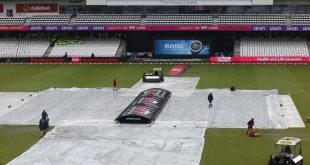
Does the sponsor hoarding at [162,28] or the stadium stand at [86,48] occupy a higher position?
the sponsor hoarding at [162,28]

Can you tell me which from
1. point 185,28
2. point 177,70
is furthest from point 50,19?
point 177,70

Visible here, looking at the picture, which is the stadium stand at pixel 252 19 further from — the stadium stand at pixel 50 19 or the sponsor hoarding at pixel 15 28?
the sponsor hoarding at pixel 15 28

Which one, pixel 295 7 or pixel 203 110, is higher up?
pixel 295 7

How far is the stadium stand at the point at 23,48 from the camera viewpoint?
85.1 meters

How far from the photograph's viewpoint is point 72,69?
74.6 meters

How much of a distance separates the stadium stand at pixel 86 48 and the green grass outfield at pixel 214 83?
5.96 meters

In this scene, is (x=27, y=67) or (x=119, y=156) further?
(x=27, y=67)

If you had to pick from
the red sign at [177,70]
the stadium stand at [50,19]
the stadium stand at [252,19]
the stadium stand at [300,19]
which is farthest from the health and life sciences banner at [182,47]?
the stadium stand at [50,19]

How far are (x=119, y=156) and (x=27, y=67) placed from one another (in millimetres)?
46191

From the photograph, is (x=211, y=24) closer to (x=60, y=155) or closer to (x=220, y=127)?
(x=220, y=127)

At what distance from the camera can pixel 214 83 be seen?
61.1 metres

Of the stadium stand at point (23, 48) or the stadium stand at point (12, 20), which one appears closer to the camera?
the stadium stand at point (23, 48)

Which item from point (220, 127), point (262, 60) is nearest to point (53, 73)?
point (262, 60)

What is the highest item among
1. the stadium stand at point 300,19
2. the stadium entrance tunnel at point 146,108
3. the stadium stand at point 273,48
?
the stadium stand at point 300,19
